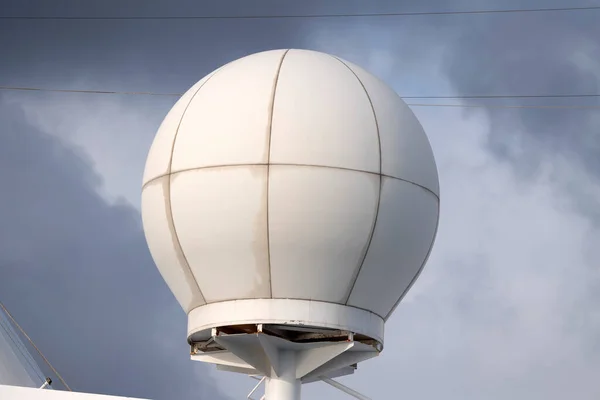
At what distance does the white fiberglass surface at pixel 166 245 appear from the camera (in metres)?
18.3

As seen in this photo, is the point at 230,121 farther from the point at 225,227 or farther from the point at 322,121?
the point at 225,227

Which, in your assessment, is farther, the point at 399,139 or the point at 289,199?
the point at 399,139

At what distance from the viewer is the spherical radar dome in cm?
1741

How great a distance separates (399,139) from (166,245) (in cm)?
400

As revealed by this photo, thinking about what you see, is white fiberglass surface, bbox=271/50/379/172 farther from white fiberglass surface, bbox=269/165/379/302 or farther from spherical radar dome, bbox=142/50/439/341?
white fiberglass surface, bbox=269/165/379/302

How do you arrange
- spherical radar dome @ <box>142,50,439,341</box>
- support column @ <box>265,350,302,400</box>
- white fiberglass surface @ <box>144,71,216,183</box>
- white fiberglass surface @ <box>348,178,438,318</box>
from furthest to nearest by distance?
1. support column @ <box>265,350,302,400</box>
2. white fiberglass surface @ <box>144,71,216,183</box>
3. white fiberglass surface @ <box>348,178,438,318</box>
4. spherical radar dome @ <box>142,50,439,341</box>

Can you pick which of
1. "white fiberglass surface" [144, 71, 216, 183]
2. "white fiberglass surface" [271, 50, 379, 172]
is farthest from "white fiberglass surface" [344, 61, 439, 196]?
"white fiberglass surface" [144, 71, 216, 183]

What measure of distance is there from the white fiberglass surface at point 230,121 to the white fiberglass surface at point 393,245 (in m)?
2.10

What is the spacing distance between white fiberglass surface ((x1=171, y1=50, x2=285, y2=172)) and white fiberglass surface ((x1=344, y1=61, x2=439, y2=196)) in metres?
1.67

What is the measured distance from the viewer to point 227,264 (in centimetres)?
1766

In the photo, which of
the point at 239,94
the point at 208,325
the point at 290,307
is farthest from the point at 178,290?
the point at 239,94

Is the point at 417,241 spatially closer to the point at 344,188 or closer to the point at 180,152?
the point at 344,188

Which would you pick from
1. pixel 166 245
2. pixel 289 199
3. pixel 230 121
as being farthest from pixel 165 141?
pixel 289 199

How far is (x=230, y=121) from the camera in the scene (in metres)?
17.9
